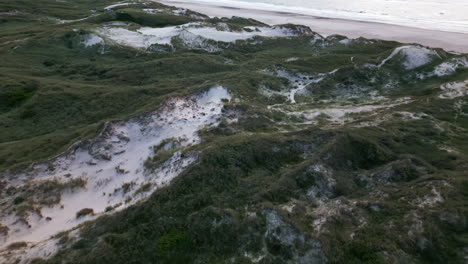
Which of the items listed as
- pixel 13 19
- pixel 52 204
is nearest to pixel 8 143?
pixel 52 204

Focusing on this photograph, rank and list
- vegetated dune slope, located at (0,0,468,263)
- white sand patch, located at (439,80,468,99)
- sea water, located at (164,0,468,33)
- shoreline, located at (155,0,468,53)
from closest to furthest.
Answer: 1. vegetated dune slope, located at (0,0,468,263)
2. white sand patch, located at (439,80,468,99)
3. shoreline, located at (155,0,468,53)
4. sea water, located at (164,0,468,33)

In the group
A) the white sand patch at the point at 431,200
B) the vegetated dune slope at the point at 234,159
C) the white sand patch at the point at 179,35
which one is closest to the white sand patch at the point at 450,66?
the vegetated dune slope at the point at 234,159

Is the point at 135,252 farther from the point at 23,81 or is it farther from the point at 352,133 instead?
the point at 23,81

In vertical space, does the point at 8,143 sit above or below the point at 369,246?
below

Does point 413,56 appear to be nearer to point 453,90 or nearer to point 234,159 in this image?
point 453,90

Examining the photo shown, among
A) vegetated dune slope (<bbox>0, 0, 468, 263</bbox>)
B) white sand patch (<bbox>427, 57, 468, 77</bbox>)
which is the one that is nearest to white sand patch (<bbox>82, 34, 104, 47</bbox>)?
vegetated dune slope (<bbox>0, 0, 468, 263</bbox>)

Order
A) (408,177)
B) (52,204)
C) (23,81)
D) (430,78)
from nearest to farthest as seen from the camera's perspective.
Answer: (52,204) → (408,177) → (23,81) → (430,78)

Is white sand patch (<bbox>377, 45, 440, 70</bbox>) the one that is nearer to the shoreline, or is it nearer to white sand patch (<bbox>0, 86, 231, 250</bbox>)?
the shoreline
